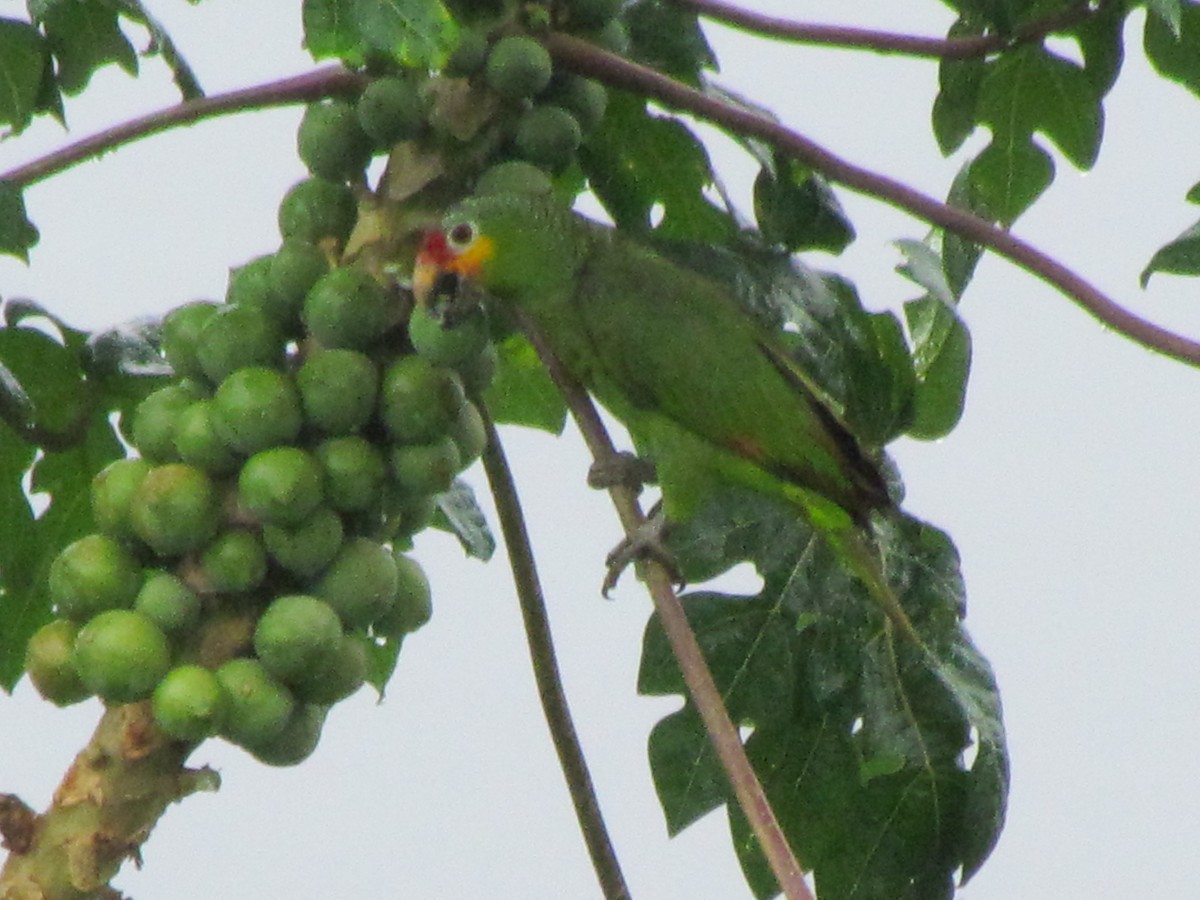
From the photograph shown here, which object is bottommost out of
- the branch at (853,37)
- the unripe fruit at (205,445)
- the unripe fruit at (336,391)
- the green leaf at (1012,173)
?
the unripe fruit at (205,445)

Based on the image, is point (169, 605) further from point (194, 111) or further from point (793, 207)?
point (793, 207)

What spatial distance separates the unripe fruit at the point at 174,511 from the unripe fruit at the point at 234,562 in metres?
0.02

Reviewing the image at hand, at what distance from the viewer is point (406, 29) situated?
1466 millimetres

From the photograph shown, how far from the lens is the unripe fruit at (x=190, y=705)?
1.45 meters

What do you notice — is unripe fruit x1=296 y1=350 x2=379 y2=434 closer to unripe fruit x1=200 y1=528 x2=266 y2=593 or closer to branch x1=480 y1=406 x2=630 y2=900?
unripe fruit x1=200 y1=528 x2=266 y2=593

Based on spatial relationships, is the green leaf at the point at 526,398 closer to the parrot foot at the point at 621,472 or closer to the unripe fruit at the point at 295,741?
the parrot foot at the point at 621,472

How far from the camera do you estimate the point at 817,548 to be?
2207 millimetres

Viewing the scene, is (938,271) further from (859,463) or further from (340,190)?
(340,190)

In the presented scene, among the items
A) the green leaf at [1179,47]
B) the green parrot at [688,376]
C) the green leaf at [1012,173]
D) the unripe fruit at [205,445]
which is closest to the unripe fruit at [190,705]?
the unripe fruit at [205,445]

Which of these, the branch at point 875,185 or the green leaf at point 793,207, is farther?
the green leaf at point 793,207

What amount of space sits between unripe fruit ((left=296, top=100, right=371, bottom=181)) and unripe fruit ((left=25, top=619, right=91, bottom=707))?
24.1 inches

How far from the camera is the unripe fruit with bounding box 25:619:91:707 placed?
157 centimetres

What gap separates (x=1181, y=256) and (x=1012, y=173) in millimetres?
460

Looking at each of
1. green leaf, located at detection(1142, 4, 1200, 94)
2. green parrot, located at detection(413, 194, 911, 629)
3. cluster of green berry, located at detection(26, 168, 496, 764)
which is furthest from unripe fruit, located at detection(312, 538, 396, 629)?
green leaf, located at detection(1142, 4, 1200, 94)
